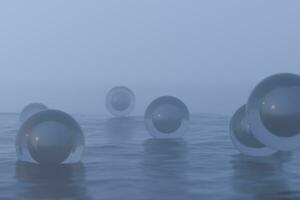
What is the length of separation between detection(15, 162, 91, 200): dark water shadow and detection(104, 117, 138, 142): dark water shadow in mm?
12556

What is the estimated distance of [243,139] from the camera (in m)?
29.6

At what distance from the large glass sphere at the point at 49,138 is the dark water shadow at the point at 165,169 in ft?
13.2

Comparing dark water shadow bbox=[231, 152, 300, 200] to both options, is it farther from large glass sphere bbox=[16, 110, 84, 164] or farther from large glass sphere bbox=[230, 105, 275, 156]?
large glass sphere bbox=[16, 110, 84, 164]

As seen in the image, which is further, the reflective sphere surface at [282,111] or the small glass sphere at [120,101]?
the small glass sphere at [120,101]

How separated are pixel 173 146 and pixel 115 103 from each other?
21156mm

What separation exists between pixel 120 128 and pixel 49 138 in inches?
861

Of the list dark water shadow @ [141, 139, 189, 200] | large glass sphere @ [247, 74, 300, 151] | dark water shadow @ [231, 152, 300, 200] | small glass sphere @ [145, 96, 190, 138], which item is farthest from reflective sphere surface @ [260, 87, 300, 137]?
small glass sphere @ [145, 96, 190, 138]

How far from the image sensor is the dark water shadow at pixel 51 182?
2097cm

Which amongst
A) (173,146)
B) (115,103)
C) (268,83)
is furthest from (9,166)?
(115,103)

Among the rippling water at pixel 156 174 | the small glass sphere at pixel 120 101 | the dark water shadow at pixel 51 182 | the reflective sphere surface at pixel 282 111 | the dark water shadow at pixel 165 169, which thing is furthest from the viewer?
the small glass sphere at pixel 120 101

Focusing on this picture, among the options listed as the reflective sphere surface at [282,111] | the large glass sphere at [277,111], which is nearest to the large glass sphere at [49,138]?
the large glass sphere at [277,111]

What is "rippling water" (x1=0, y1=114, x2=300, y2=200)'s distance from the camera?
69.5 ft

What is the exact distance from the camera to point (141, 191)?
70.8ft

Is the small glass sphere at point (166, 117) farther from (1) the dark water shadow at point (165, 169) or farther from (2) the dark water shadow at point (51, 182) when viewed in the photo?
(2) the dark water shadow at point (51, 182)
